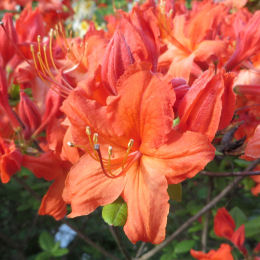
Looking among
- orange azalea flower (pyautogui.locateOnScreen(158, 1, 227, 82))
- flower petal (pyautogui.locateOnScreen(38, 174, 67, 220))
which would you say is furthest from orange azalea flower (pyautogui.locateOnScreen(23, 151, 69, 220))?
orange azalea flower (pyautogui.locateOnScreen(158, 1, 227, 82))

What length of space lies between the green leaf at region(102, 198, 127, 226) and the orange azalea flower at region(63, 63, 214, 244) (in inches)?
1.3

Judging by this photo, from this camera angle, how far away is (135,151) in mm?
708

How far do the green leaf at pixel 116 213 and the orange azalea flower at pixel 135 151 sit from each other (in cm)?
3

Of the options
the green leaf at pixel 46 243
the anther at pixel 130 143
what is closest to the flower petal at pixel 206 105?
the anther at pixel 130 143

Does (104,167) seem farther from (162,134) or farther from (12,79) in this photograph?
(12,79)

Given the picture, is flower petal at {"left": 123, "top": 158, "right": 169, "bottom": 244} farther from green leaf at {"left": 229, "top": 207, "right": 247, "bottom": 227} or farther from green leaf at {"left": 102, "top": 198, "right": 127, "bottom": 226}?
green leaf at {"left": 229, "top": 207, "right": 247, "bottom": 227}

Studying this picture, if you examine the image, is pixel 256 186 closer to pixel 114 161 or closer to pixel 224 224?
A: pixel 224 224

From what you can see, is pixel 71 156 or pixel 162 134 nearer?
pixel 162 134

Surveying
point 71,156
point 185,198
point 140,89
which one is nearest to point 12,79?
point 71,156

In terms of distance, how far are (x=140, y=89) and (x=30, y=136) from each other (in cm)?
59

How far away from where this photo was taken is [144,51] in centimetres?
71

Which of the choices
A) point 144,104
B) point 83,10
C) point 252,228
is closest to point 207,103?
point 144,104

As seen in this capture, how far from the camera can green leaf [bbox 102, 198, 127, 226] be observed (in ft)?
2.30

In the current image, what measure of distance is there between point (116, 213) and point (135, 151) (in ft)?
0.42
